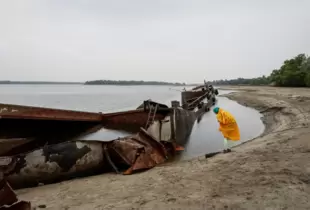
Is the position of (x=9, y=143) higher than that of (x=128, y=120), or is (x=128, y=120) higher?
(x=128, y=120)

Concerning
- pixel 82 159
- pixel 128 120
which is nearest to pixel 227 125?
pixel 128 120

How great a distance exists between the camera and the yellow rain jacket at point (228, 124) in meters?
7.84

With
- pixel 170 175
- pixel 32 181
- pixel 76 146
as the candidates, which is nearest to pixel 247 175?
pixel 170 175

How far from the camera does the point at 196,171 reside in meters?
5.30

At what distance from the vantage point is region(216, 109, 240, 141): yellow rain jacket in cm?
784

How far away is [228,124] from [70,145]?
440 cm

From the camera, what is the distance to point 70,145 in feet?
18.5

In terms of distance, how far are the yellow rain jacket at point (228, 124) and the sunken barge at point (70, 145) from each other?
54.3 inches

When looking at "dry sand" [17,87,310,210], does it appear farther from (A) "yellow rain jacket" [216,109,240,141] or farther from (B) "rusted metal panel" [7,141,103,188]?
(A) "yellow rain jacket" [216,109,240,141]

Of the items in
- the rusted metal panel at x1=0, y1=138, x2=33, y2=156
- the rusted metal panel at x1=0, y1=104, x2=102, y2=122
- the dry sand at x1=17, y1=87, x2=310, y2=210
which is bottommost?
the dry sand at x1=17, y1=87, x2=310, y2=210

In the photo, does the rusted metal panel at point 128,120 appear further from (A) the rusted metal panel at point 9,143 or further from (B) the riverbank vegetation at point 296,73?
(B) the riverbank vegetation at point 296,73

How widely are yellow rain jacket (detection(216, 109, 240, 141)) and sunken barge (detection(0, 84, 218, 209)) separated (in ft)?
4.53

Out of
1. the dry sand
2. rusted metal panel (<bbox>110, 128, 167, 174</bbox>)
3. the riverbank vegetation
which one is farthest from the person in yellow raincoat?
the riverbank vegetation

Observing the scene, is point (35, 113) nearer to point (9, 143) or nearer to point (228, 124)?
point (9, 143)
